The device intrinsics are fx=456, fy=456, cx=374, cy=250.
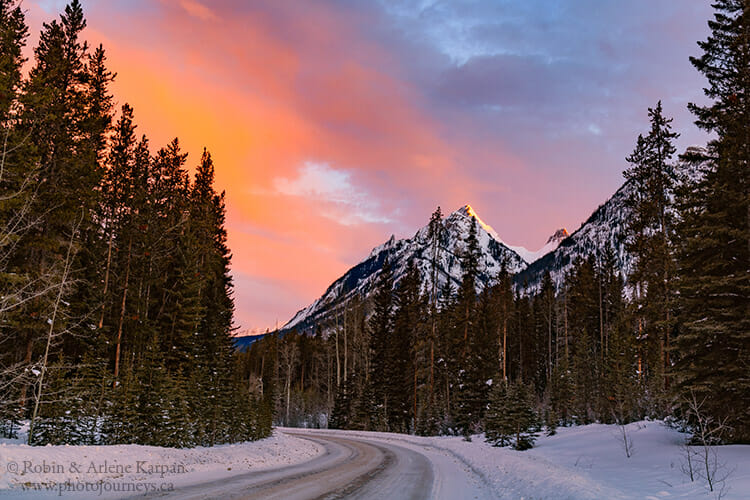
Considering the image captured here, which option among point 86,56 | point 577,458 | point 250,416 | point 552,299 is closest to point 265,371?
point 552,299

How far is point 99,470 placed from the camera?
1190 centimetres

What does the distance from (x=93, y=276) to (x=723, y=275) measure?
31.0 meters

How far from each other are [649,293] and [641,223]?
5.21 meters

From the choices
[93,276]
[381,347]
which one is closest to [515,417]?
[93,276]

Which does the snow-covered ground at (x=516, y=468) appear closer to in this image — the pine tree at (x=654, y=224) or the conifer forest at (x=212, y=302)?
the conifer forest at (x=212, y=302)

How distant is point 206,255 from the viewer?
37.4 metres

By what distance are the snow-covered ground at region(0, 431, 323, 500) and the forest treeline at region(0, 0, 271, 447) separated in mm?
2100

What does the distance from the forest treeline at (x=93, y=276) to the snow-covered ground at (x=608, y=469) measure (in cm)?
1336

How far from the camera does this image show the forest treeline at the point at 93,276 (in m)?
16.4

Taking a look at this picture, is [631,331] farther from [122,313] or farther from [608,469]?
[122,313]

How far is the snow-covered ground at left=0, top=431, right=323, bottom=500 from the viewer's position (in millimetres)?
9445

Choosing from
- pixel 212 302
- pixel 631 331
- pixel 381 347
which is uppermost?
pixel 212 302

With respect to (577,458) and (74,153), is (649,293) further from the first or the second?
(74,153)

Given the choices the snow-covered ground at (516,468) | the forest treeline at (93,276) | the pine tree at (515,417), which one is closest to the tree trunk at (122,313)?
the forest treeline at (93,276)
